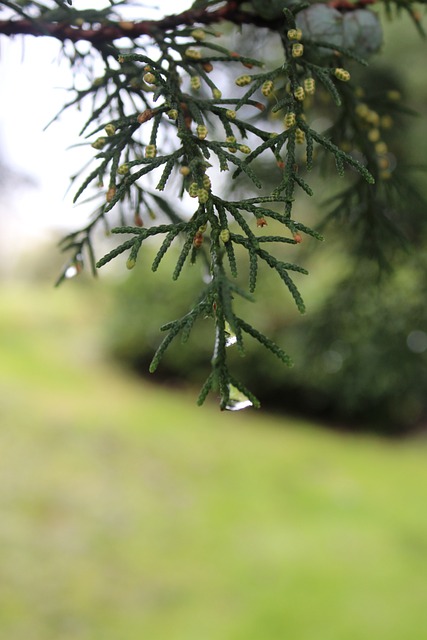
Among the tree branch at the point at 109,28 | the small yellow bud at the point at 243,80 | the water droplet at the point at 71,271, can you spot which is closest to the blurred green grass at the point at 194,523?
the water droplet at the point at 71,271

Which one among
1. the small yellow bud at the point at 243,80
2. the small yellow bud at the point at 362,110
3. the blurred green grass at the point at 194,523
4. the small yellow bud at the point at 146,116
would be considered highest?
the small yellow bud at the point at 362,110

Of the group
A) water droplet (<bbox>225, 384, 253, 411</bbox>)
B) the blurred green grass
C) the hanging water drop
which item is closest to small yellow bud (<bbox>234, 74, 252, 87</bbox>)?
water droplet (<bbox>225, 384, 253, 411</bbox>)

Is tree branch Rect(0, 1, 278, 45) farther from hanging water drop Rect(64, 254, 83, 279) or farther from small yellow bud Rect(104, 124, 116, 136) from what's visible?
hanging water drop Rect(64, 254, 83, 279)

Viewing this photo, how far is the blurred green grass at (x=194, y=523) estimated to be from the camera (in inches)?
148

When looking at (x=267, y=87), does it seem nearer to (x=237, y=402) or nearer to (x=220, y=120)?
(x=220, y=120)

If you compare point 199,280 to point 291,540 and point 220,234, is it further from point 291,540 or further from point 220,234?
point 220,234

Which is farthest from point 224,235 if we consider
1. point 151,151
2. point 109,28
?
point 109,28

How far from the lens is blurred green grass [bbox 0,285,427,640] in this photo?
3.77m

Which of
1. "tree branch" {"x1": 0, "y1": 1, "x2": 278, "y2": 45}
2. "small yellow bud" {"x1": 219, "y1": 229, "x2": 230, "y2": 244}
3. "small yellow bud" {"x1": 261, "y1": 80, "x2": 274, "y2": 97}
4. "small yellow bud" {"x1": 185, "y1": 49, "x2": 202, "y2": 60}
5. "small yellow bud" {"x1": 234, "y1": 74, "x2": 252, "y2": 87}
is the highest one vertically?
"tree branch" {"x1": 0, "y1": 1, "x2": 278, "y2": 45}

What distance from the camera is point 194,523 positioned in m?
5.09

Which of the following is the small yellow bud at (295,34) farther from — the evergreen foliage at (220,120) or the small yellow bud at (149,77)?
the small yellow bud at (149,77)

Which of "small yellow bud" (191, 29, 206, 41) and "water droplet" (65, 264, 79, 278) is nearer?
"small yellow bud" (191, 29, 206, 41)

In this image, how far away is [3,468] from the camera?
5.71 metres

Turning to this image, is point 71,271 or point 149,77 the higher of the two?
point 149,77
